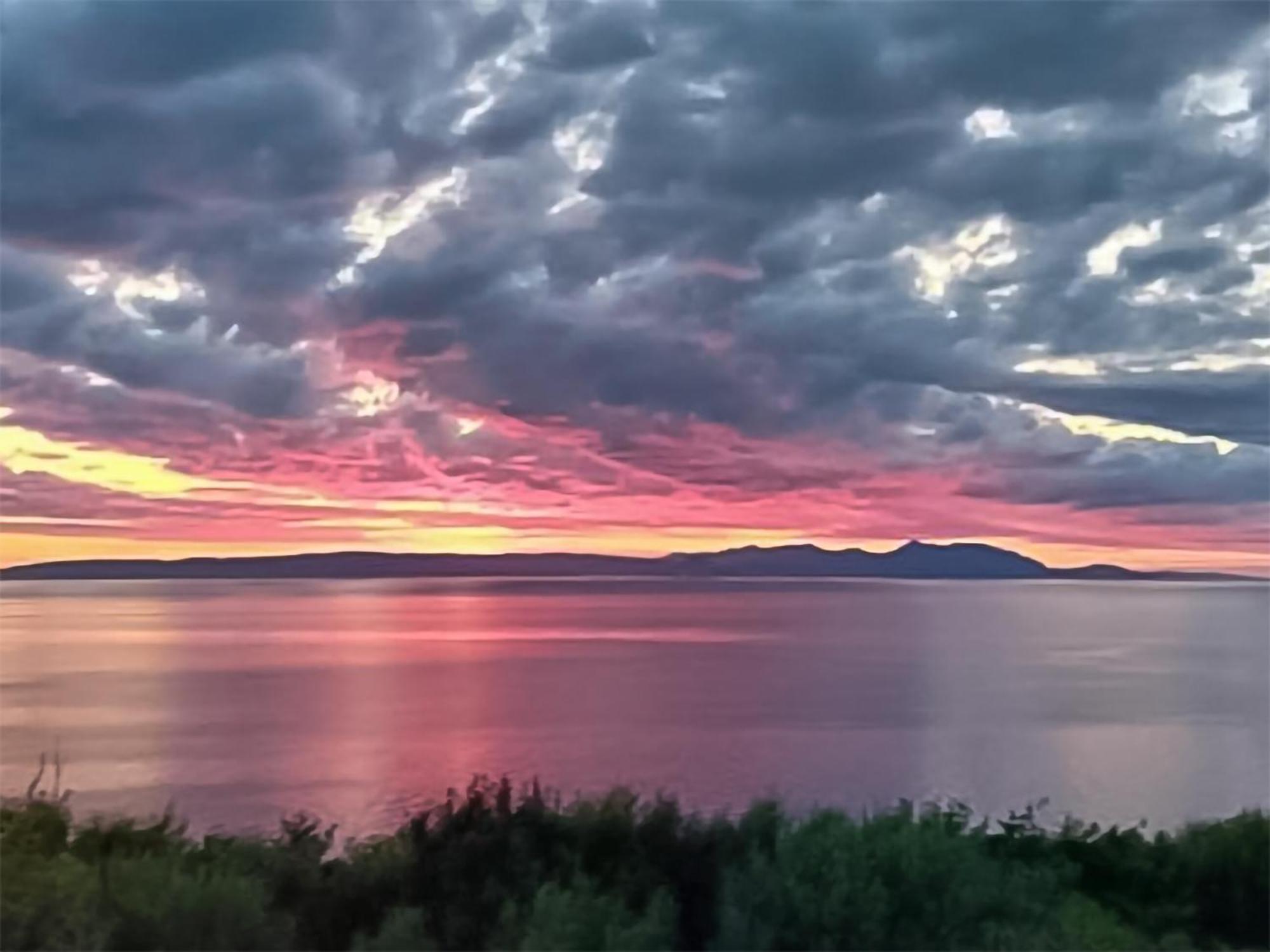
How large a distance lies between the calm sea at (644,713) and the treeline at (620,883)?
48.6 inches

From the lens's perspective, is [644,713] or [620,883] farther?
[644,713]

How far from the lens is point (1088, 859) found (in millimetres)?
4863

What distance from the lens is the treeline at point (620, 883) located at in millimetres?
Answer: 3684

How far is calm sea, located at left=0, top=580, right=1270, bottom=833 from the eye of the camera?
15.8 m

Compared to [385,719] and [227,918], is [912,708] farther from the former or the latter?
[227,918]

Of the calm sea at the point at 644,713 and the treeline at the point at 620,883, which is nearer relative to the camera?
the treeline at the point at 620,883

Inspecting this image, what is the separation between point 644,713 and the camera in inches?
1006

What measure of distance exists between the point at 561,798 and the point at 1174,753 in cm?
1725

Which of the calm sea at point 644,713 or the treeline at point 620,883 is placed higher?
the treeline at point 620,883

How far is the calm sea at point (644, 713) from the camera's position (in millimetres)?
15820

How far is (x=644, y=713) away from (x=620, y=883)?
2163 centimetres

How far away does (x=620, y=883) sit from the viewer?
416 centimetres

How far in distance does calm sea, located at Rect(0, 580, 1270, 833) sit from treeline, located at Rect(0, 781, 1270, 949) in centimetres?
123

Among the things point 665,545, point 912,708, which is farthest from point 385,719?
point 912,708
